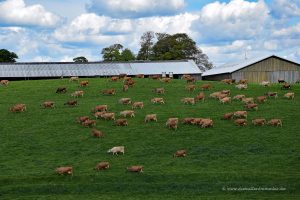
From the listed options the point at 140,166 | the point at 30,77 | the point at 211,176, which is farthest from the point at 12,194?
the point at 30,77

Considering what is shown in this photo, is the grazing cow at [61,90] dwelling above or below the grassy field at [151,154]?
above

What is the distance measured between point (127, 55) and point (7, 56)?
95.1ft

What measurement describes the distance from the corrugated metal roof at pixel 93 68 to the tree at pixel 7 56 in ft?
104

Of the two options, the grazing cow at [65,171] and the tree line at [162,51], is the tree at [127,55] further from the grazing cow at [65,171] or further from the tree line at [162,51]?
the grazing cow at [65,171]

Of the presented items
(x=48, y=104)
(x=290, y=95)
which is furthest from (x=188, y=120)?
(x=290, y=95)

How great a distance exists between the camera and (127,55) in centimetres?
12875

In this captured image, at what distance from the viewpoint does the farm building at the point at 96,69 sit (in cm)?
8375

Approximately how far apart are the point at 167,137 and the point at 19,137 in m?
9.86

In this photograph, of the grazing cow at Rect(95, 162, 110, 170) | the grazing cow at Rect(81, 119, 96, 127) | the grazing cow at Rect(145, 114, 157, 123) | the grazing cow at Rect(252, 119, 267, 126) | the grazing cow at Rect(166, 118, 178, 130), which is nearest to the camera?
the grazing cow at Rect(95, 162, 110, 170)

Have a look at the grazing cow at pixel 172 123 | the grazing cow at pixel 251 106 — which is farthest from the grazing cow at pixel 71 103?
the grazing cow at pixel 251 106

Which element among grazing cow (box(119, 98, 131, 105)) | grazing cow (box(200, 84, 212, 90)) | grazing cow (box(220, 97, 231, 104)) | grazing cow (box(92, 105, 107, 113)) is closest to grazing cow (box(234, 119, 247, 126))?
grazing cow (box(220, 97, 231, 104))

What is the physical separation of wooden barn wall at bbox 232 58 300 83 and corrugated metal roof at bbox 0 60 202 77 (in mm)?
9295

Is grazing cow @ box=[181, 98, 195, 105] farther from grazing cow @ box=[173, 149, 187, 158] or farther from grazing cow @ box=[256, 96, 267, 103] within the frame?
grazing cow @ box=[173, 149, 187, 158]

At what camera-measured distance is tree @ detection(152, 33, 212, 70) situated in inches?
4706
